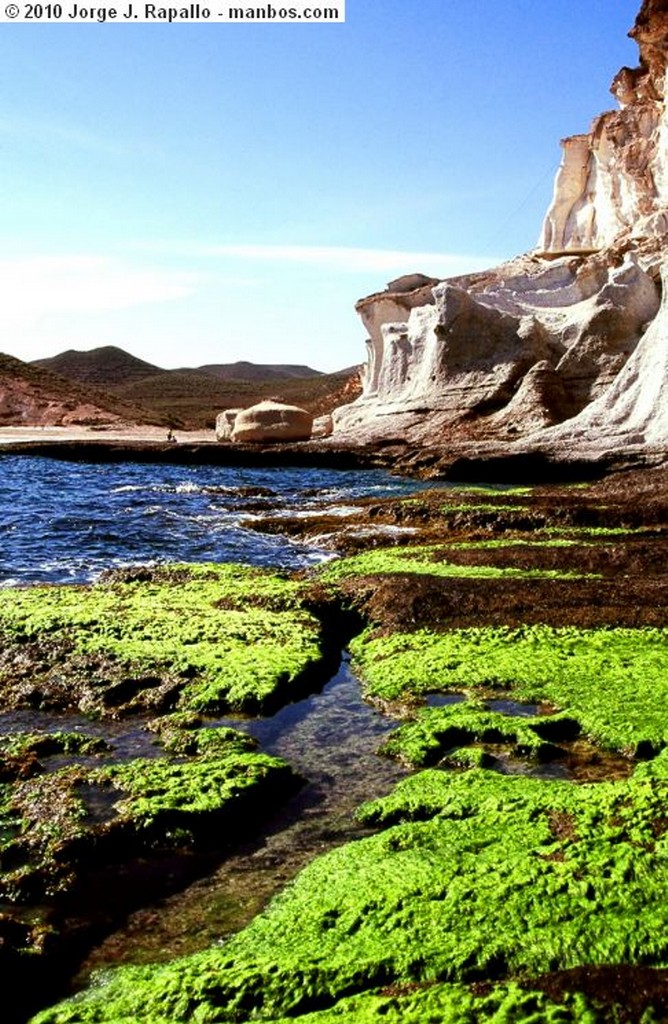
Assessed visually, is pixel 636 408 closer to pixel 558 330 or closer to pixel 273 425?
pixel 558 330

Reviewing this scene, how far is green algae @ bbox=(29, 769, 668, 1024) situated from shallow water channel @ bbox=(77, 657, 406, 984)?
0.76 ft

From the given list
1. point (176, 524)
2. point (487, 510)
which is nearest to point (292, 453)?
point (176, 524)

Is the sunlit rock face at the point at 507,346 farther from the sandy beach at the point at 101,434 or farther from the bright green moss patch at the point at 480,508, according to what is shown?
the bright green moss patch at the point at 480,508

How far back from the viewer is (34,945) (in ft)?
16.4

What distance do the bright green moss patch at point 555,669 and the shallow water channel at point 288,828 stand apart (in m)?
0.69

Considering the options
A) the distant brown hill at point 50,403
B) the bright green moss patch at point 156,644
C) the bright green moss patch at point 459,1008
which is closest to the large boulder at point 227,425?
the distant brown hill at point 50,403

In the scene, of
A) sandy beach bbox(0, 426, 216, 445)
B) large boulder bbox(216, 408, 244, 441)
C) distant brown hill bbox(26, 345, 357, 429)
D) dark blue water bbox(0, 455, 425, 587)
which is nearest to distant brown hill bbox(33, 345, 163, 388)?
distant brown hill bbox(26, 345, 357, 429)

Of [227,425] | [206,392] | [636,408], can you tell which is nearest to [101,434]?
[227,425]

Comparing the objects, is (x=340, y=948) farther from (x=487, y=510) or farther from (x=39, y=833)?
(x=487, y=510)

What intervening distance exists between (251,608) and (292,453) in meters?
28.6

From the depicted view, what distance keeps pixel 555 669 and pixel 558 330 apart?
35152 mm

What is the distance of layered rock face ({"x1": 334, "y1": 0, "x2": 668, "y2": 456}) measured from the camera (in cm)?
3503

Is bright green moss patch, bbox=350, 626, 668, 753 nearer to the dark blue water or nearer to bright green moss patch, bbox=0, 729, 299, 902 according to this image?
bright green moss patch, bbox=0, 729, 299, 902

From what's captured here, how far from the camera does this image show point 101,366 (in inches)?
6599
